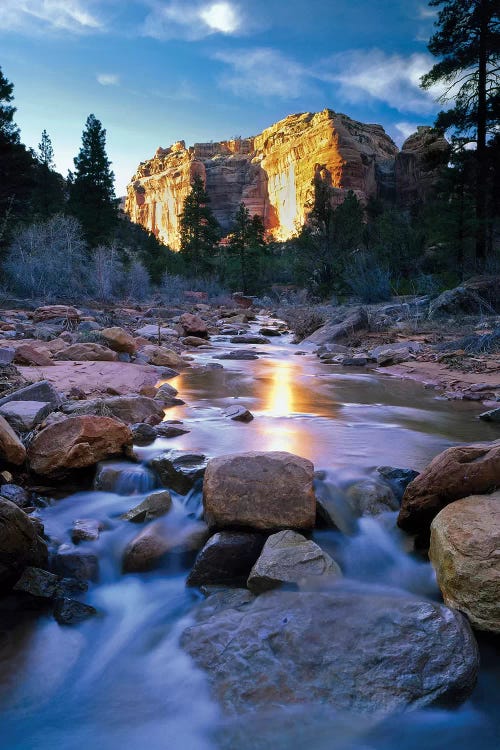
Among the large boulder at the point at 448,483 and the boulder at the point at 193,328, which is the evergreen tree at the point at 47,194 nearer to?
the boulder at the point at 193,328

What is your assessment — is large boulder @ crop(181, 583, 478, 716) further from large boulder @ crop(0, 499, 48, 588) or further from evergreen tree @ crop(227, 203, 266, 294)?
evergreen tree @ crop(227, 203, 266, 294)

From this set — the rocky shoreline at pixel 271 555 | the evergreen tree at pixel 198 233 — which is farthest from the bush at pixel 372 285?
the evergreen tree at pixel 198 233

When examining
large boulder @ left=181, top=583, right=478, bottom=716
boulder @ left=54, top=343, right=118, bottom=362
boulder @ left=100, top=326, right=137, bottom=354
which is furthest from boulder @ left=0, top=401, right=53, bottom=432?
boulder @ left=100, top=326, right=137, bottom=354

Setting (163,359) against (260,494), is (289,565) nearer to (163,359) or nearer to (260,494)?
(260,494)

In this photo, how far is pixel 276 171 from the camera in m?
95.6

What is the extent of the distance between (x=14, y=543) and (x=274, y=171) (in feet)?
336

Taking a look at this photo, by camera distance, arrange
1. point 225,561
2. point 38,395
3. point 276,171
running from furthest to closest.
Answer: point 276,171 → point 38,395 → point 225,561

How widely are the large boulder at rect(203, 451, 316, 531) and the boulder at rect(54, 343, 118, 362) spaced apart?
191 inches

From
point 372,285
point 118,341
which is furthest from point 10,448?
point 372,285

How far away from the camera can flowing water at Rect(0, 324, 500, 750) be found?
174cm

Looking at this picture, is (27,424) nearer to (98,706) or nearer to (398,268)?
(98,706)

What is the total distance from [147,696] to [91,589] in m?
0.74

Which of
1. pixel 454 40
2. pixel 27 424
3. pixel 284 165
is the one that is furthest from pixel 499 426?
pixel 284 165

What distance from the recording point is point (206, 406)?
5672 millimetres
